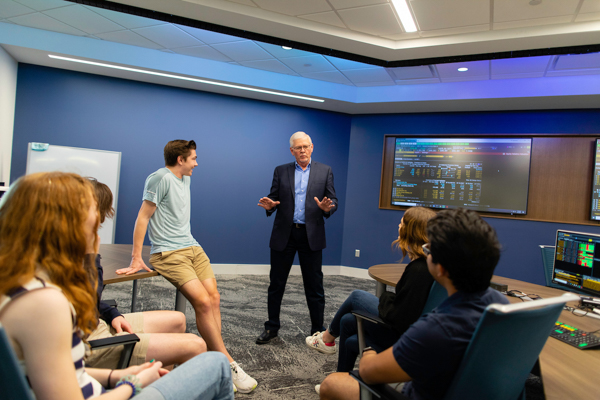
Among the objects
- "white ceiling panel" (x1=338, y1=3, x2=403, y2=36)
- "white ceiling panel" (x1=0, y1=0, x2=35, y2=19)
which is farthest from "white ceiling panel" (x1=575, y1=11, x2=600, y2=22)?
"white ceiling panel" (x1=0, y1=0, x2=35, y2=19)

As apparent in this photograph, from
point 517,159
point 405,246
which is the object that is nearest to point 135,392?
point 405,246

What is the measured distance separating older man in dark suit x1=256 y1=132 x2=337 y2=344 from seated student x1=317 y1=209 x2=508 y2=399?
5.72ft

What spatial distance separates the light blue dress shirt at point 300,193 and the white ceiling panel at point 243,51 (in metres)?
1.89

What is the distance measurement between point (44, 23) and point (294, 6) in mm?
2904

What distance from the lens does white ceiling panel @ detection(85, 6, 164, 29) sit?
357 cm

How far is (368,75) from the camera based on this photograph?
15.5 feet

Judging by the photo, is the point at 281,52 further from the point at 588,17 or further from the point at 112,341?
the point at 112,341

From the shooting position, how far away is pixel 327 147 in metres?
5.75

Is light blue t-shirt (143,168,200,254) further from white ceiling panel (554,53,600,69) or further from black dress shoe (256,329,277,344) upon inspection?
white ceiling panel (554,53,600,69)

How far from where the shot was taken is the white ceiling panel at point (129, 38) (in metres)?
4.12

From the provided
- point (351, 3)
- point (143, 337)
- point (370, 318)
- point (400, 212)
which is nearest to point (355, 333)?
point (370, 318)

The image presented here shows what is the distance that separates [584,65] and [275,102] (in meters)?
3.78

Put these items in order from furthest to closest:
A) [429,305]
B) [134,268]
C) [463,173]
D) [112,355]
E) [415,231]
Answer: [463,173] → [134,268] → [415,231] → [429,305] → [112,355]

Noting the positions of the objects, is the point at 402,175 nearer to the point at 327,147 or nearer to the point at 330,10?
the point at 327,147
